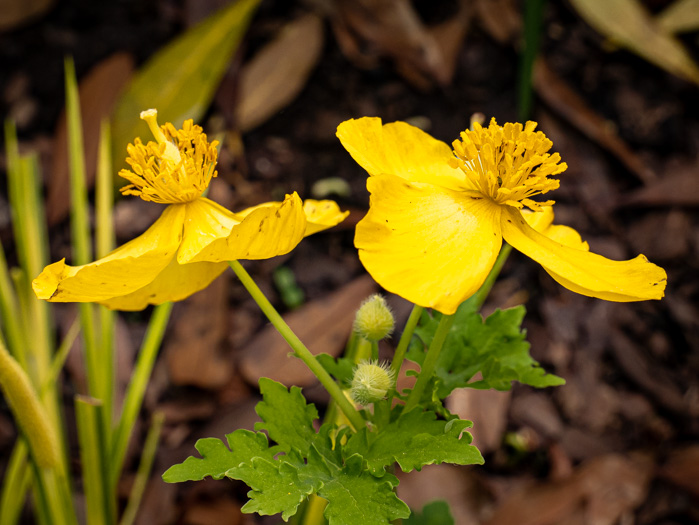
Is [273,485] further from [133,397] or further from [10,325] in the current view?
[10,325]

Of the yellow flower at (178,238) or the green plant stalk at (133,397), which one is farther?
the green plant stalk at (133,397)

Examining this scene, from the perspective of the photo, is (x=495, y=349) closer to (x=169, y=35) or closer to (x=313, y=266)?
(x=313, y=266)

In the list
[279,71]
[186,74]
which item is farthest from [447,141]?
[186,74]

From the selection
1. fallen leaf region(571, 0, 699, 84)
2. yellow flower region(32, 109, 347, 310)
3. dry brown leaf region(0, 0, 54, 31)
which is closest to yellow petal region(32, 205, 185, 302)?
yellow flower region(32, 109, 347, 310)

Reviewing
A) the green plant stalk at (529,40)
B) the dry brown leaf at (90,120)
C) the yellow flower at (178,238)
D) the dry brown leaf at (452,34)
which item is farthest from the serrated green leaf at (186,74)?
the yellow flower at (178,238)

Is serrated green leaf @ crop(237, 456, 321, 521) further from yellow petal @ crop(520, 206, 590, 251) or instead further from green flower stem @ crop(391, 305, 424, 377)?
yellow petal @ crop(520, 206, 590, 251)

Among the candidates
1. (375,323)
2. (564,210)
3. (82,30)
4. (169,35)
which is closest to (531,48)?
(564,210)

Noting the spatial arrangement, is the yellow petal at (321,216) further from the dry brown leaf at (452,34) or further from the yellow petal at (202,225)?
the dry brown leaf at (452,34)
